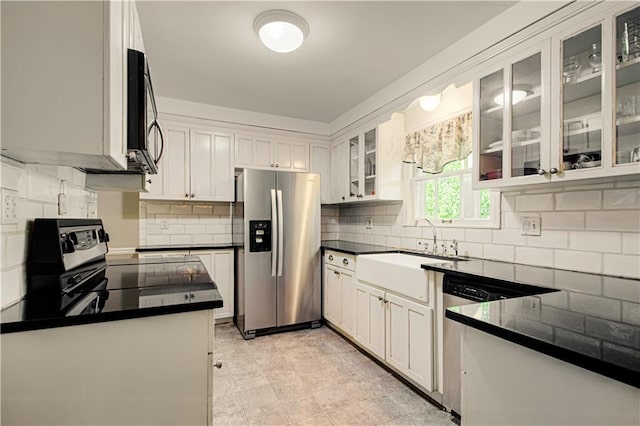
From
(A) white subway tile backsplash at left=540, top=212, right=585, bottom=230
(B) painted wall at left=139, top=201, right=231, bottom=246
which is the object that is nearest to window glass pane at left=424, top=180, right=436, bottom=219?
(A) white subway tile backsplash at left=540, top=212, right=585, bottom=230

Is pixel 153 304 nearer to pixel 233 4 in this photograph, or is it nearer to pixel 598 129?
pixel 233 4

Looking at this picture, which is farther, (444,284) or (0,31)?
(444,284)

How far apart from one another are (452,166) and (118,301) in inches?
106

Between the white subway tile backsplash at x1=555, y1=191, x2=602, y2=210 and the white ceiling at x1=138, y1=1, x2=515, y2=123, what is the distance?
3.87ft

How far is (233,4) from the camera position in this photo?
6.24 ft

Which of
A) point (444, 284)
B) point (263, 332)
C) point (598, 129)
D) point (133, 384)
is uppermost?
point (598, 129)

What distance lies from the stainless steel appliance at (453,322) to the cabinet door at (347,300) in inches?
44.9

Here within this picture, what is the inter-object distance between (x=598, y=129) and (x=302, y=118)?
3.10 m

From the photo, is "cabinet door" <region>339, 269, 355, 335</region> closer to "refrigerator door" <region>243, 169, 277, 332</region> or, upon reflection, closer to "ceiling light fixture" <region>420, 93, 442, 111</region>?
"refrigerator door" <region>243, 169, 277, 332</region>

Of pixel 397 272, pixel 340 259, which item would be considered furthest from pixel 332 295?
pixel 397 272

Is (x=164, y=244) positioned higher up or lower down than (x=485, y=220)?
lower down

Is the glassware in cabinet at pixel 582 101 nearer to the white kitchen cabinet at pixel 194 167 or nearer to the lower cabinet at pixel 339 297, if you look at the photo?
the lower cabinet at pixel 339 297

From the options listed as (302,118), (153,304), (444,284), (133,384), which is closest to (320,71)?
(302,118)

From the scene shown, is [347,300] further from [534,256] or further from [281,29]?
[281,29]
